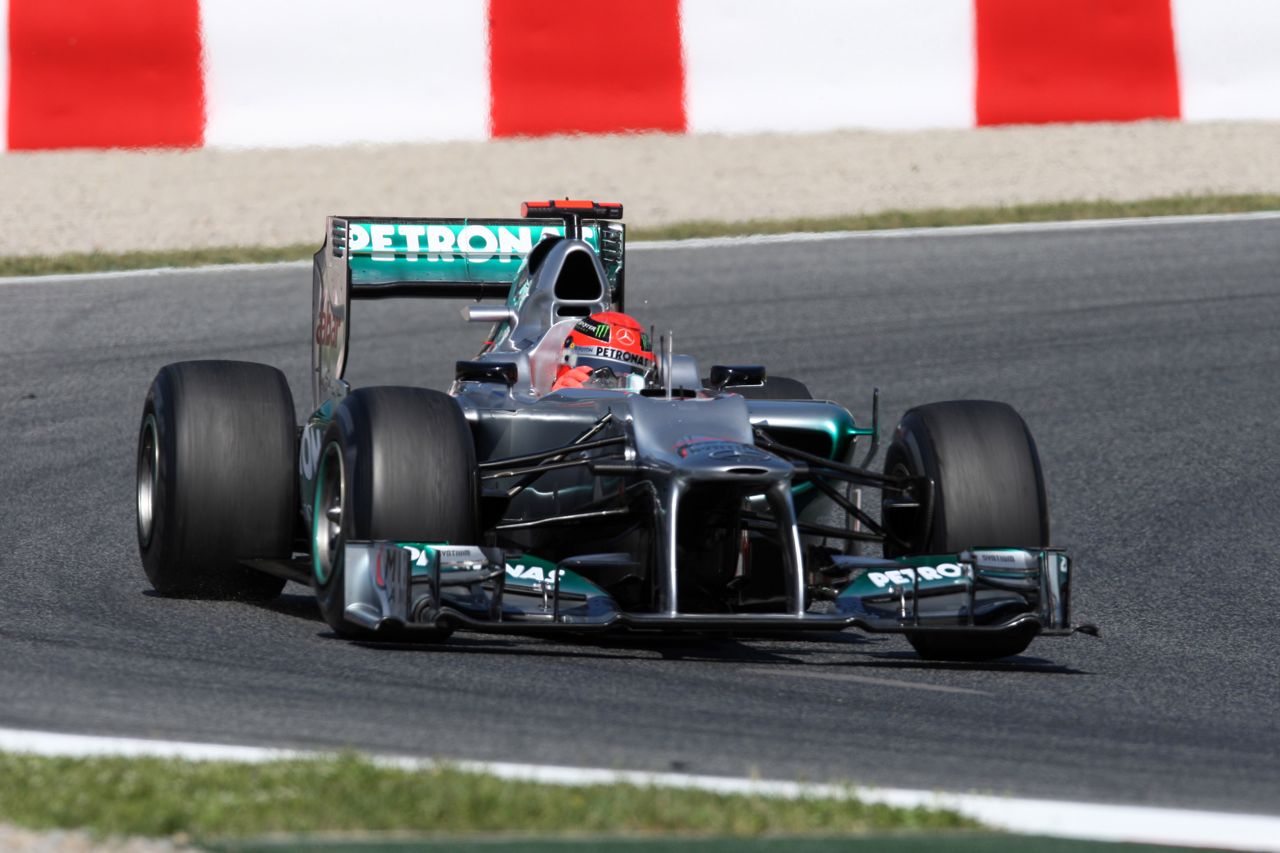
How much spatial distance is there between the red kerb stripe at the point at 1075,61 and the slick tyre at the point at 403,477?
30.6ft

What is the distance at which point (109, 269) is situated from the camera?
14.1 meters

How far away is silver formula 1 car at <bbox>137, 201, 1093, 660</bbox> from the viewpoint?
687 centimetres

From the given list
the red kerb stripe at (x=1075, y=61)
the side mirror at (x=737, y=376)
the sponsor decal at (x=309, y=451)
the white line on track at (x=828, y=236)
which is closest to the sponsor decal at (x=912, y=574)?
the side mirror at (x=737, y=376)

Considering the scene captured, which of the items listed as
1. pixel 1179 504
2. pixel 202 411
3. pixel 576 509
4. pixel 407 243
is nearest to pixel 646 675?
pixel 576 509

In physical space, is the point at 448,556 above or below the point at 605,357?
below

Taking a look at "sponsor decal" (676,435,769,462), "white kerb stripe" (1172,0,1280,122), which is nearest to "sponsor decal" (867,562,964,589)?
"sponsor decal" (676,435,769,462)

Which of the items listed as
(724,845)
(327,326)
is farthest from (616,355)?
(724,845)

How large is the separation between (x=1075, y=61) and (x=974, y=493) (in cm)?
883

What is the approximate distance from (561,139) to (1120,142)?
407cm

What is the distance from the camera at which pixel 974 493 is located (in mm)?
7594

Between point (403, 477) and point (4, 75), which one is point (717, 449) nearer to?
point (403, 477)

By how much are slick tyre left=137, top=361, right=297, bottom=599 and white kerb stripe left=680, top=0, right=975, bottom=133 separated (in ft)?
25.5

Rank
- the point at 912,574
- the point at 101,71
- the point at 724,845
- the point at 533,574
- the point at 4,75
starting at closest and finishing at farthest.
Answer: the point at 724,845 < the point at 533,574 < the point at 912,574 < the point at 4,75 < the point at 101,71

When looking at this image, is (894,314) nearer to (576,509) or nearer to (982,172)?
(982,172)
